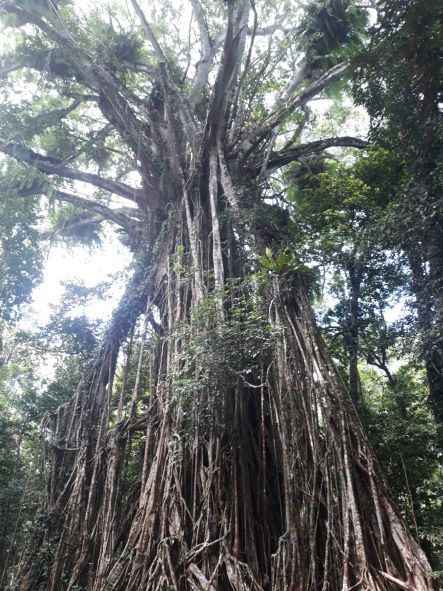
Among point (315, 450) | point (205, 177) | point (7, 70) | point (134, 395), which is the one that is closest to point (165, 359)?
point (134, 395)

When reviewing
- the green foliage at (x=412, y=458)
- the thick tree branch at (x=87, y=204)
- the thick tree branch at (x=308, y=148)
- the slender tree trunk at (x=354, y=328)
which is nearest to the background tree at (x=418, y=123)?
the green foliage at (x=412, y=458)

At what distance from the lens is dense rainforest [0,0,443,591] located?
3119 millimetres

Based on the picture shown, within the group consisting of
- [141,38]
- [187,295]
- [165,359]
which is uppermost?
[141,38]

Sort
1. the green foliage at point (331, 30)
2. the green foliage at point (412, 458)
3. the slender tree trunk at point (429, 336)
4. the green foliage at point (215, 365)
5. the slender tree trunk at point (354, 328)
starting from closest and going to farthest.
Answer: the green foliage at point (215, 365)
the slender tree trunk at point (429, 336)
the green foliage at point (412, 458)
the slender tree trunk at point (354, 328)
the green foliage at point (331, 30)

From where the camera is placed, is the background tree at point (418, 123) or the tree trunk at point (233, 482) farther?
the background tree at point (418, 123)

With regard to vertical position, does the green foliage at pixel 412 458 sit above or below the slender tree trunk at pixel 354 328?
below

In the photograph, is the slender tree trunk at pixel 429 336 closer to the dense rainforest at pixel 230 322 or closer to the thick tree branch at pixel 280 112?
the dense rainforest at pixel 230 322

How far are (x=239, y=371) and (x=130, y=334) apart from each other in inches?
111

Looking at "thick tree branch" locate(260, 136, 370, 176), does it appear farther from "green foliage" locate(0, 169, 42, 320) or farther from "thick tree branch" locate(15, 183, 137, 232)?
"green foliage" locate(0, 169, 42, 320)

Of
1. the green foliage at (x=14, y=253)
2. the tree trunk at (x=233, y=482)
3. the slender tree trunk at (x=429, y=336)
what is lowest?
the tree trunk at (x=233, y=482)

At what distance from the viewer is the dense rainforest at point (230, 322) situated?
3119 millimetres

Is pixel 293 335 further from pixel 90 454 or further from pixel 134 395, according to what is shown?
pixel 90 454

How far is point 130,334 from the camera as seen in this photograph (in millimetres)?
5887

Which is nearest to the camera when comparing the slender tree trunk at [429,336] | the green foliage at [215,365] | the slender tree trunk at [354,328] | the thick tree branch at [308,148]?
the green foliage at [215,365]
